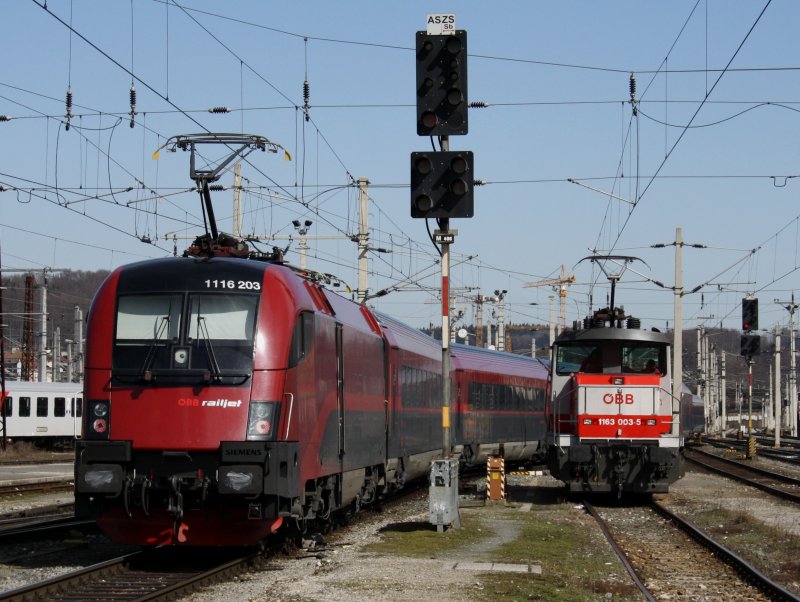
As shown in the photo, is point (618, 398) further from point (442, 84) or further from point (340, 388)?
point (442, 84)

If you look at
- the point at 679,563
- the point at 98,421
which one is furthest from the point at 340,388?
the point at 679,563

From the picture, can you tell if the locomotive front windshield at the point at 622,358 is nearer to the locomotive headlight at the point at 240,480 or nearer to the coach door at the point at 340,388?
the coach door at the point at 340,388

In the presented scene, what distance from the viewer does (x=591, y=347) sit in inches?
950

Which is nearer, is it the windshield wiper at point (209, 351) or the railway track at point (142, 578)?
the railway track at point (142, 578)

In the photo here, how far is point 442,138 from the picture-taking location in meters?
17.3

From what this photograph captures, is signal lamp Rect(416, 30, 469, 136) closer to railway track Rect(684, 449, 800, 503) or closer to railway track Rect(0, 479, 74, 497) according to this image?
railway track Rect(684, 449, 800, 503)

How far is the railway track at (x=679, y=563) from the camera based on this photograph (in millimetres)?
12656

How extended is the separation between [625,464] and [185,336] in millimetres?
12066

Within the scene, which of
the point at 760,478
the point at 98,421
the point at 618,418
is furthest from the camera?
the point at 760,478

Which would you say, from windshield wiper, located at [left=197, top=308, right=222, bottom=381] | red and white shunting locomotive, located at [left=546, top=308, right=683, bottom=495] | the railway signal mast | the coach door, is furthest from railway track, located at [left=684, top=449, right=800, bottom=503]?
windshield wiper, located at [left=197, top=308, right=222, bottom=381]

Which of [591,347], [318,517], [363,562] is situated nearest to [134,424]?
[363,562]

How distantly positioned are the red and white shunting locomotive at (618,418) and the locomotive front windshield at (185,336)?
36.6ft

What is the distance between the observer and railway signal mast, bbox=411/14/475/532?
54.7ft

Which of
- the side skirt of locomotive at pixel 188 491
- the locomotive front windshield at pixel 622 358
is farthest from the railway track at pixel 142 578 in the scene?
the locomotive front windshield at pixel 622 358
